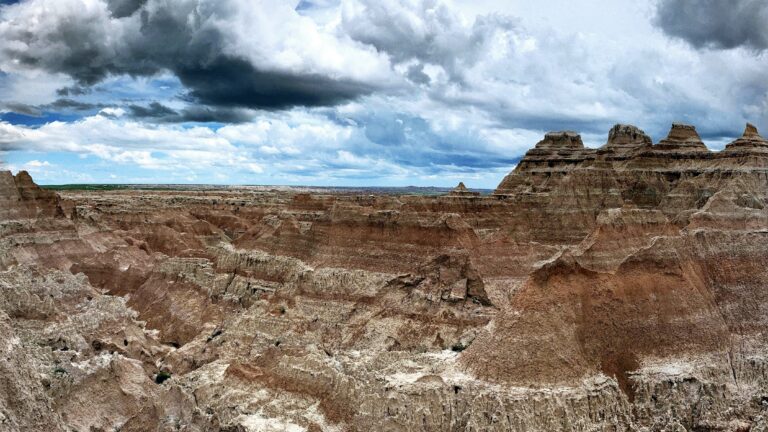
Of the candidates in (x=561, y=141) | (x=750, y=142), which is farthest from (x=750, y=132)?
(x=561, y=141)

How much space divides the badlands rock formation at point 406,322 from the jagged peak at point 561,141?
22.8 metres

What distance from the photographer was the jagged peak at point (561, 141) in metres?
97.0

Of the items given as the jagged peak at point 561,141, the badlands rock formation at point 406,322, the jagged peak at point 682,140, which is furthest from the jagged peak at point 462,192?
the jagged peak at point 682,140

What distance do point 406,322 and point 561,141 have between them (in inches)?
2373

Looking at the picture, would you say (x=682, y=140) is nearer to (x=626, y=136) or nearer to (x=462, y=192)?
(x=626, y=136)

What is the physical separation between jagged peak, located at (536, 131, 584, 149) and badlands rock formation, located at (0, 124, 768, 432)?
897 inches

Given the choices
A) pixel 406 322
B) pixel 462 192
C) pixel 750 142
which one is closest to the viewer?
pixel 406 322

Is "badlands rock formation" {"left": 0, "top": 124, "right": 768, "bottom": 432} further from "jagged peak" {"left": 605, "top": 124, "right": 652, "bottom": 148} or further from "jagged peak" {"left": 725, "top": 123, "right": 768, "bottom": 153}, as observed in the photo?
"jagged peak" {"left": 605, "top": 124, "right": 652, "bottom": 148}

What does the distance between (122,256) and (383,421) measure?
53393 mm

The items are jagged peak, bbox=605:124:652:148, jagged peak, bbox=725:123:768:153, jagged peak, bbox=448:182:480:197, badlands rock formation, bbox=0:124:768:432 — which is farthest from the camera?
jagged peak, bbox=605:124:652:148

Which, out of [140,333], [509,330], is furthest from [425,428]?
[140,333]

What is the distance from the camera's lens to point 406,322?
148 feet

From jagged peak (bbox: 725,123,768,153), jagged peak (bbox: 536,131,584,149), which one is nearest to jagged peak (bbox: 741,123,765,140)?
jagged peak (bbox: 725,123,768,153)

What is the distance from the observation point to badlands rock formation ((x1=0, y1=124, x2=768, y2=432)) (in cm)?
2895
